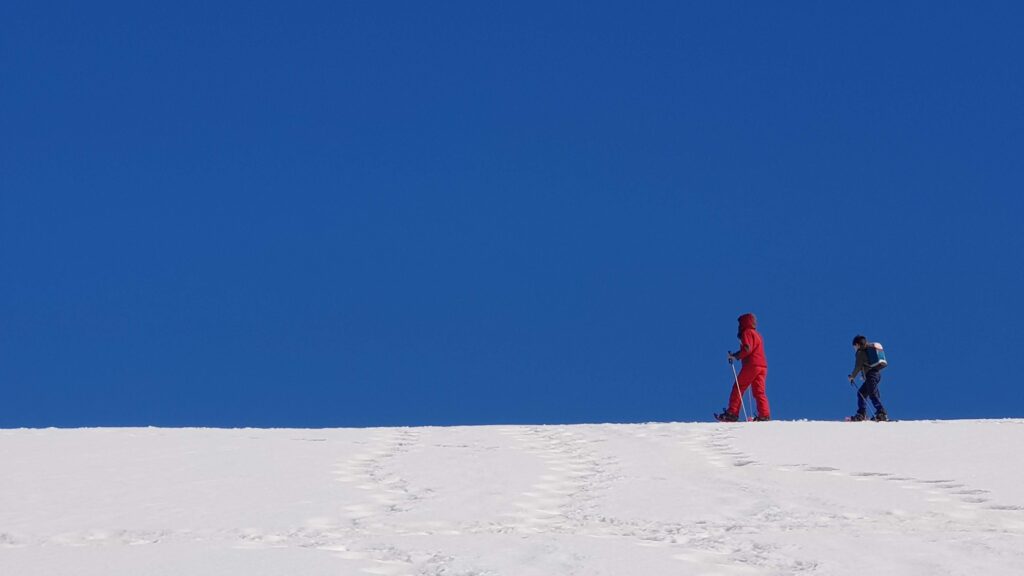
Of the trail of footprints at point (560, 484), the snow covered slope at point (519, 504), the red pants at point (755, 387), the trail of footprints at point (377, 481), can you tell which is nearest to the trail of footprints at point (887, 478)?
the snow covered slope at point (519, 504)

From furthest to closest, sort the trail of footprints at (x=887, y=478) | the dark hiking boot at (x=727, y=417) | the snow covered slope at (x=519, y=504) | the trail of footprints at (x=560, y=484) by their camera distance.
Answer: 1. the dark hiking boot at (x=727, y=417)
2. the trail of footprints at (x=887, y=478)
3. the trail of footprints at (x=560, y=484)
4. the snow covered slope at (x=519, y=504)

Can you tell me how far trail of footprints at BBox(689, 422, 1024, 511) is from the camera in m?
7.83

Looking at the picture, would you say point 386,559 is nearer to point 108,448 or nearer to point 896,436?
point 108,448

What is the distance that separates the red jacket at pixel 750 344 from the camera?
54.0 feet

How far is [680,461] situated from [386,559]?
15.7 ft

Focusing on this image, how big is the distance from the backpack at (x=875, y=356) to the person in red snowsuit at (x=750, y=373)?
1741mm

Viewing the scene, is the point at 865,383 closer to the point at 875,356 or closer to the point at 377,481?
the point at 875,356

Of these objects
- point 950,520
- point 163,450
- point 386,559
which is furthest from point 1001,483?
point 163,450

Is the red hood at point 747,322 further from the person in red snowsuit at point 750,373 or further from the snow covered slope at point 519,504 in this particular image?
the snow covered slope at point 519,504

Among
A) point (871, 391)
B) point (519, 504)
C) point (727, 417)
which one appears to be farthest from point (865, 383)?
point (519, 504)

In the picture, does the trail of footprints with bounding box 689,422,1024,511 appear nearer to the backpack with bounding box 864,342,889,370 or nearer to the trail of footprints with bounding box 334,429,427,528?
the trail of footprints with bounding box 334,429,427,528

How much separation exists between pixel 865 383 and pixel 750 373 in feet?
6.43

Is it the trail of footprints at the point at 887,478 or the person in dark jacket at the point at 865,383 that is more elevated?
the person in dark jacket at the point at 865,383

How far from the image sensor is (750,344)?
1647cm
